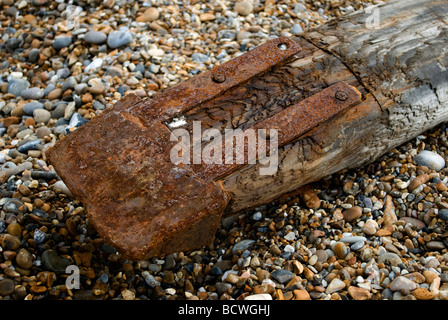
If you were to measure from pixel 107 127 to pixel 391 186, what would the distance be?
169cm

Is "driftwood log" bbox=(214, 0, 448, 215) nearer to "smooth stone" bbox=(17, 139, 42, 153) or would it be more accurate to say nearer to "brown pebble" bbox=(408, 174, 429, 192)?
"brown pebble" bbox=(408, 174, 429, 192)

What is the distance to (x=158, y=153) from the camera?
2.11 m

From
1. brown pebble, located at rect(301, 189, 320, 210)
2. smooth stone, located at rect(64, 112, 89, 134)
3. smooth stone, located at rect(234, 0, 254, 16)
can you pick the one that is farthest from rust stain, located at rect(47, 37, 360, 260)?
smooth stone, located at rect(234, 0, 254, 16)

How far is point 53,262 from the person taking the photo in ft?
7.32

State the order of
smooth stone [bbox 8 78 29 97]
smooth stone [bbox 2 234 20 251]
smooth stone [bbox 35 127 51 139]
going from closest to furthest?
1. smooth stone [bbox 2 234 20 251]
2. smooth stone [bbox 35 127 51 139]
3. smooth stone [bbox 8 78 29 97]

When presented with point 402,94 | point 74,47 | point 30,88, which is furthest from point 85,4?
point 402,94

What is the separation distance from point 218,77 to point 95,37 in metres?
1.76

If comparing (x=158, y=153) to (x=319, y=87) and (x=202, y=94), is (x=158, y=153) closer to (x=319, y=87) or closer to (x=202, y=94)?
(x=202, y=94)

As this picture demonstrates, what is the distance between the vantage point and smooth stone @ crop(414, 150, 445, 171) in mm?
2826

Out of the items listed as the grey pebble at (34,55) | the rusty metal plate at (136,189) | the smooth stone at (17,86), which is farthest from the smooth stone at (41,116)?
the rusty metal plate at (136,189)

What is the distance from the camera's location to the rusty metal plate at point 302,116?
2.11 metres

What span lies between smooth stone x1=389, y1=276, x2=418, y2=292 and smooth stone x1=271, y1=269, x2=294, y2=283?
1.55ft

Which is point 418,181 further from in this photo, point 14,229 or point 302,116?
point 14,229
